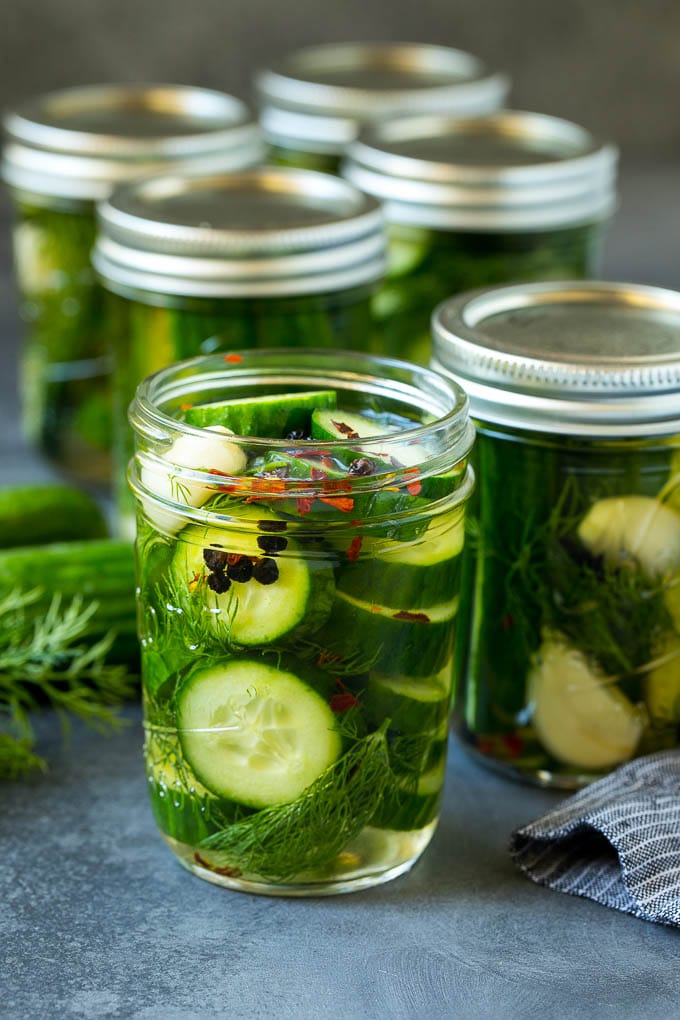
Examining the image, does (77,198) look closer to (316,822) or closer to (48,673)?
(48,673)

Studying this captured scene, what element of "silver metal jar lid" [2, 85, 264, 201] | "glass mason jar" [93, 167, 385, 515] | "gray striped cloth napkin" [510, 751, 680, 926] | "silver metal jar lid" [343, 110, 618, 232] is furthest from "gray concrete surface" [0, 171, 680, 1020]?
"silver metal jar lid" [2, 85, 264, 201]

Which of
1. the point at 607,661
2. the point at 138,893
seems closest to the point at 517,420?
the point at 607,661

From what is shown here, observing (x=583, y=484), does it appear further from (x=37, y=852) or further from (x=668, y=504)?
(x=37, y=852)

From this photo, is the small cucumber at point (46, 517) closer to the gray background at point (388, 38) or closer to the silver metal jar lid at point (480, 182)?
the silver metal jar lid at point (480, 182)

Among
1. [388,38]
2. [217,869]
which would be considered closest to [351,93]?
[217,869]

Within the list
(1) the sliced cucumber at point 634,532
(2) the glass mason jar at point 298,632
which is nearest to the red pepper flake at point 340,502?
(2) the glass mason jar at point 298,632

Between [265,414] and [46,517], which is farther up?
[265,414]
